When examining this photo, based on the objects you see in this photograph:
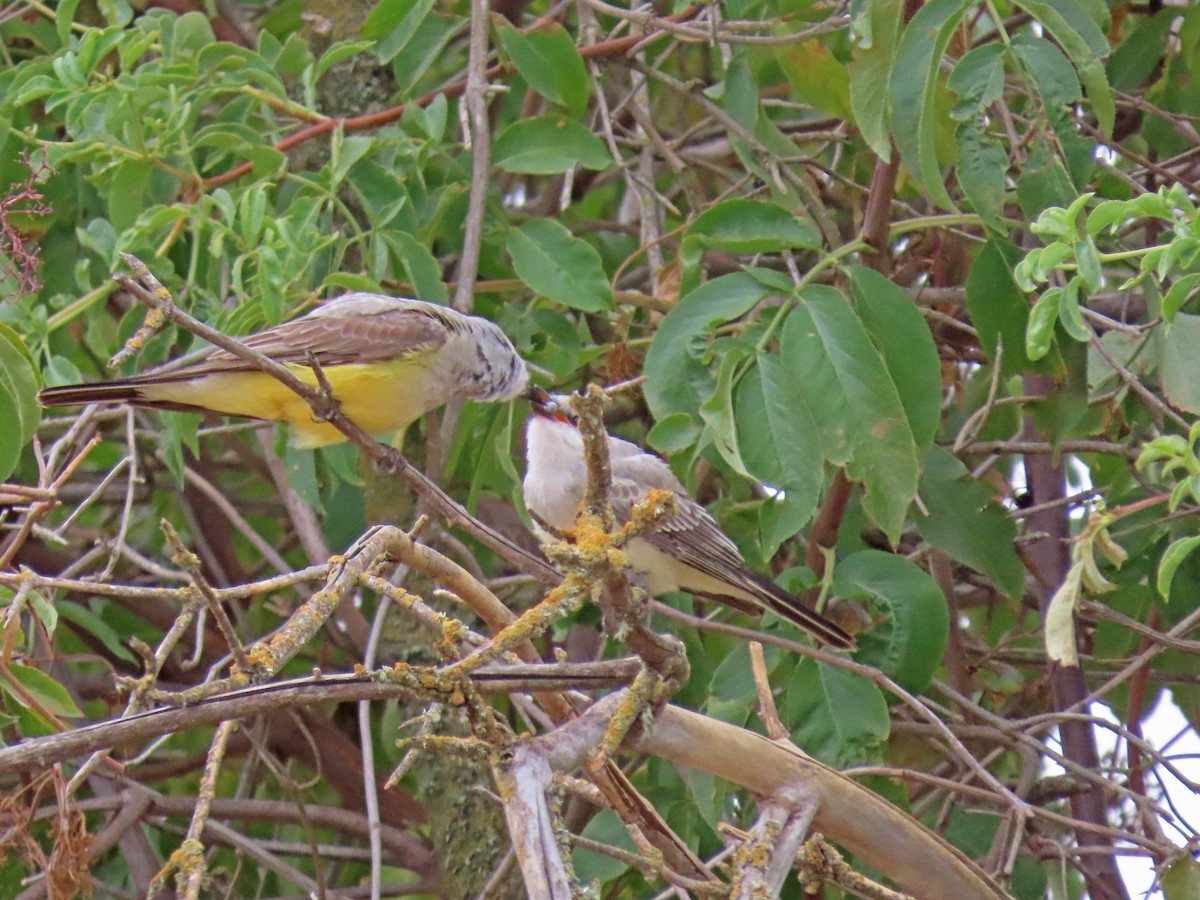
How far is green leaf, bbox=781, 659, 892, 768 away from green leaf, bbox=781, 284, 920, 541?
39 centimetres

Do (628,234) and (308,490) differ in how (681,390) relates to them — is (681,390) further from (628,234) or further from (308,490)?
(628,234)

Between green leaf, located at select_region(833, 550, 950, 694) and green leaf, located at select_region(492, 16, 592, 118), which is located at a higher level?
green leaf, located at select_region(492, 16, 592, 118)

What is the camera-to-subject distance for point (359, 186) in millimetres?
4133

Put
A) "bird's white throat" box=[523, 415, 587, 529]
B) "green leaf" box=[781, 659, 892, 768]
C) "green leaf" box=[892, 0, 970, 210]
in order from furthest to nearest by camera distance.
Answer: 1. "bird's white throat" box=[523, 415, 587, 529]
2. "green leaf" box=[781, 659, 892, 768]
3. "green leaf" box=[892, 0, 970, 210]

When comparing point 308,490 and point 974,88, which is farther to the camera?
point 308,490

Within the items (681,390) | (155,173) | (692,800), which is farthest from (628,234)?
(692,800)

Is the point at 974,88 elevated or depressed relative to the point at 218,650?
elevated

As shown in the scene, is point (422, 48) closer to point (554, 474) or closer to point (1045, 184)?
point (554, 474)

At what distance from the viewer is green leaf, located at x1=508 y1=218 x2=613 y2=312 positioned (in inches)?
155

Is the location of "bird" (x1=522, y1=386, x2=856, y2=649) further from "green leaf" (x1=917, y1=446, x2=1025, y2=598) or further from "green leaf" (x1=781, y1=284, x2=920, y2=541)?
"green leaf" (x1=781, y1=284, x2=920, y2=541)

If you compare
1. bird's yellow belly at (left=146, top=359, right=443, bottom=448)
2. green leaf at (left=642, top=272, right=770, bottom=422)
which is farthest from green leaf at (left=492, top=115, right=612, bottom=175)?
green leaf at (left=642, top=272, right=770, bottom=422)

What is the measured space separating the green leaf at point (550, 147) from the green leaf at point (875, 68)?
1.03 metres

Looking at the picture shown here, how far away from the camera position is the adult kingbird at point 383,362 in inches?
166

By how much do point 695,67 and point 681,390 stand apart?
9.26 feet
